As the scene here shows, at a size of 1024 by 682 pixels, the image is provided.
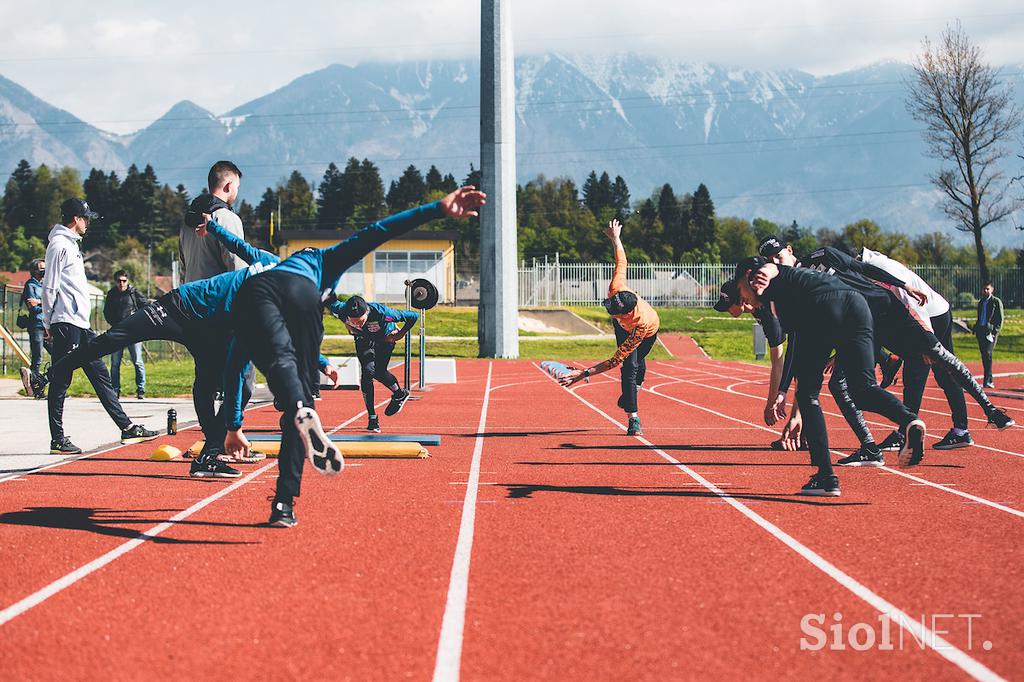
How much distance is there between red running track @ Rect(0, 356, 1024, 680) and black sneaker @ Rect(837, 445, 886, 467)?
0.27 meters

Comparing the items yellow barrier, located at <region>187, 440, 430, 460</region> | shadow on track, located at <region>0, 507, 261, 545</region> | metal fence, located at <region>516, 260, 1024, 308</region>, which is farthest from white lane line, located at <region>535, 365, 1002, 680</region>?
metal fence, located at <region>516, 260, 1024, 308</region>

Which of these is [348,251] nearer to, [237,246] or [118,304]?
[237,246]

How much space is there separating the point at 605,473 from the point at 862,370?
7.30 ft

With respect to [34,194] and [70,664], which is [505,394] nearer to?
[70,664]

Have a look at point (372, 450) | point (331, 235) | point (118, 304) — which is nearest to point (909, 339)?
point (372, 450)

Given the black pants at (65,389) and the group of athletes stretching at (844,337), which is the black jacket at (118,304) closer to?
the black pants at (65,389)

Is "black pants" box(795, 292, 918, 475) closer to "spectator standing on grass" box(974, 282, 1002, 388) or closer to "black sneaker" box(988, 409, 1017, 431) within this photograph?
"black sneaker" box(988, 409, 1017, 431)

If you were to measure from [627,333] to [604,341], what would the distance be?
26.7 m

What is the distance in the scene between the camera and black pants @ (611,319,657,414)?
35.8 feet

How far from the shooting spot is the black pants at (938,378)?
884 centimetres

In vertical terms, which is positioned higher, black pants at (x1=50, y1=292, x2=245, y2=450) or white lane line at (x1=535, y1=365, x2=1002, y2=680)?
black pants at (x1=50, y1=292, x2=245, y2=450)

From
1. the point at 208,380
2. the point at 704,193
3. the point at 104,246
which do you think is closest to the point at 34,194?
the point at 104,246

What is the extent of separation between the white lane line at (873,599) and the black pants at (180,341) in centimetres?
362

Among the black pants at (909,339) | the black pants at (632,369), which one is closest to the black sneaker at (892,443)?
the black pants at (909,339)
